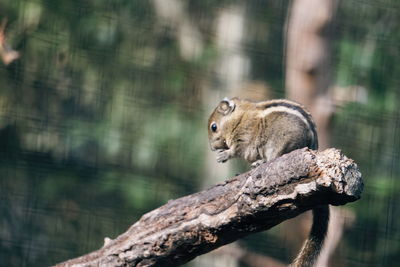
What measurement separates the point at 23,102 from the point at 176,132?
1202 mm

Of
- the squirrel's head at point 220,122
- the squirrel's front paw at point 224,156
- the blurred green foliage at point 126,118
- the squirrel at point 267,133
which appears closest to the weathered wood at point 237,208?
the squirrel at point 267,133

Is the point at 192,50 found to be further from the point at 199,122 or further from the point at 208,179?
the point at 208,179

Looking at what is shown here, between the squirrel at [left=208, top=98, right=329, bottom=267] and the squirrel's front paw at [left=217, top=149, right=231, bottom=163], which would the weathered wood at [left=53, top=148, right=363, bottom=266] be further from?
the squirrel's front paw at [left=217, top=149, right=231, bottom=163]

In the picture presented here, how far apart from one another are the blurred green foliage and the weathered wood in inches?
91.3

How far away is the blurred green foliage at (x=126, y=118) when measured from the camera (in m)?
5.09

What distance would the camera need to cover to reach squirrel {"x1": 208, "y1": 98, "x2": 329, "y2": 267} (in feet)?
9.25

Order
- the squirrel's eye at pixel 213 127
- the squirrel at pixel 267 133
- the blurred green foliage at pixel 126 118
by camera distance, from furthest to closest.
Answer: the blurred green foliage at pixel 126 118 < the squirrel's eye at pixel 213 127 < the squirrel at pixel 267 133

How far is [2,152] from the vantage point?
199 inches

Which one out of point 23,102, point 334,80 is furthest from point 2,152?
point 334,80

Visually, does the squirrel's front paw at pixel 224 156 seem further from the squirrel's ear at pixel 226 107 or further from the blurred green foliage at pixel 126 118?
the blurred green foliage at pixel 126 118

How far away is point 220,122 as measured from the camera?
3.60 m

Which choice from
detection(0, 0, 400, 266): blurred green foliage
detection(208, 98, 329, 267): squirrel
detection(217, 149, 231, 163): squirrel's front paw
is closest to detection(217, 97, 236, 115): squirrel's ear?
detection(208, 98, 329, 267): squirrel

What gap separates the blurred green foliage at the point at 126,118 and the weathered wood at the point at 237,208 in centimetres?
232

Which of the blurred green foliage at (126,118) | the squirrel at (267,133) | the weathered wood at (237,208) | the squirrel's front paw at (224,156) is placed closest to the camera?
the weathered wood at (237,208)
